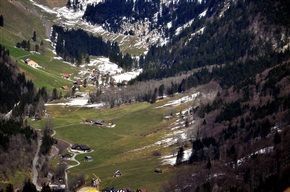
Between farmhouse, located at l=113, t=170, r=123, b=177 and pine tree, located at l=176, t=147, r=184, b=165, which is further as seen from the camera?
pine tree, located at l=176, t=147, r=184, b=165

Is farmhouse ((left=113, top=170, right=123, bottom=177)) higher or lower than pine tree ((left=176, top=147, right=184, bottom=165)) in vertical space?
lower

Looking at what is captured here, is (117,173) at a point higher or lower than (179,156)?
lower

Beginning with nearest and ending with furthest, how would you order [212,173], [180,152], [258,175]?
[258,175] < [212,173] < [180,152]

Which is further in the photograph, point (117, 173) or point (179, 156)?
point (179, 156)

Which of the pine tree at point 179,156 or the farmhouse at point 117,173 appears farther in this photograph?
the pine tree at point 179,156

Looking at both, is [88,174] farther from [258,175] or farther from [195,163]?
[258,175]

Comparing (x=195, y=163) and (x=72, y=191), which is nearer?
(x=72, y=191)

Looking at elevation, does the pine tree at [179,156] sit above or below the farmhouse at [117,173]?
above

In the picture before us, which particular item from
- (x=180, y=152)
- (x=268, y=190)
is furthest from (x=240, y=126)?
(x=268, y=190)

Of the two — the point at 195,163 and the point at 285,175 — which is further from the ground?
the point at 285,175

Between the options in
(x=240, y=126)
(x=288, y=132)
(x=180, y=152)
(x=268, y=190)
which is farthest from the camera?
(x=240, y=126)
